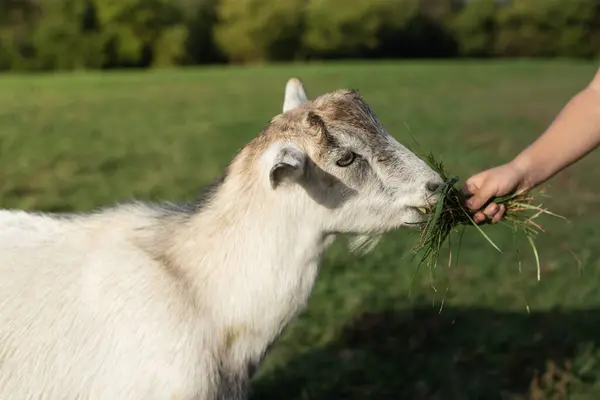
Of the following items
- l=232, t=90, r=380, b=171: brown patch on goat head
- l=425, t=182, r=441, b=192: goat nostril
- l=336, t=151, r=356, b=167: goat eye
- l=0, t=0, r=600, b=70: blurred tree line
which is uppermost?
l=232, t=90, r=380, b=171: brown patch on goat head

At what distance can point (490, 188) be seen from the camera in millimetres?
4137

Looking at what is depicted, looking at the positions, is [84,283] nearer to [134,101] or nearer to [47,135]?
[47,135]

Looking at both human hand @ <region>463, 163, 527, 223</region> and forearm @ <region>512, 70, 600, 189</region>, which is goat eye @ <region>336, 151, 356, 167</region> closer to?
human hand @ <region>463, 163, 527, 223</region>

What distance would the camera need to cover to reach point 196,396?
341cm

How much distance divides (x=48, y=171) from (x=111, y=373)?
30.9ft

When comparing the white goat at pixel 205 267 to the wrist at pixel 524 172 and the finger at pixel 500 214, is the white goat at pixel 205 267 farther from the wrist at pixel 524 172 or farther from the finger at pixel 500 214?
the wrist at pixel 524 172

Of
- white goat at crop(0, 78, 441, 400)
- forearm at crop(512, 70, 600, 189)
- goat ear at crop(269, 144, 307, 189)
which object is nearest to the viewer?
goat ear at crop(269, 144, 307, 189)

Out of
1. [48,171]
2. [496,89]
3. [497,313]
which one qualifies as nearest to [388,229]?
[497,313]

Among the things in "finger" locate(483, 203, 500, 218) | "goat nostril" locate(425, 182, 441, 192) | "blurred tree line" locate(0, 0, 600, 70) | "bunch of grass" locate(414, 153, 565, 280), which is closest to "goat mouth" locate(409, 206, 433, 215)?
"bunch of grass" locate(414, 153, 565, 280)

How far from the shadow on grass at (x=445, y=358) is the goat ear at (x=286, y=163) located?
86.1 inches

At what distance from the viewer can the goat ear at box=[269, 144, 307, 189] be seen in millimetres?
3352

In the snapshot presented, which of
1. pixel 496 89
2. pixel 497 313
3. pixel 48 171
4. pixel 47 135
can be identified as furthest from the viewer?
pixel 496 89

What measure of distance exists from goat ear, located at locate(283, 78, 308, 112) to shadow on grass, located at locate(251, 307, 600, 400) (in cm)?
209

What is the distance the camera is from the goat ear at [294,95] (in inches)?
159
